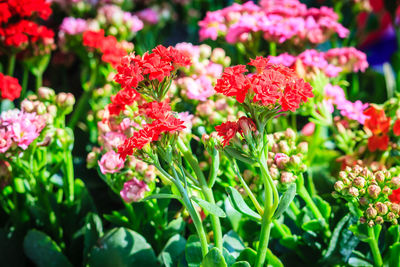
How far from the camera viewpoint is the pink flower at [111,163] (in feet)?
2.16

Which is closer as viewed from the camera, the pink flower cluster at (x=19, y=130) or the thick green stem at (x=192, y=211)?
the thick green stem at (x=192, y=211)

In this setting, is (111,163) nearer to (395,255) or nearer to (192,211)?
(192,211)

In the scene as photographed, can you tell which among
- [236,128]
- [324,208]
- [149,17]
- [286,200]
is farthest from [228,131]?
[149,17]

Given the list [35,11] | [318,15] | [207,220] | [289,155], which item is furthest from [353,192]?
[35,11]

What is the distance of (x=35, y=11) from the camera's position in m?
0.96

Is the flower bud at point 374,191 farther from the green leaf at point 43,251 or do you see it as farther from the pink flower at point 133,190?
the green leaf at point 43,251

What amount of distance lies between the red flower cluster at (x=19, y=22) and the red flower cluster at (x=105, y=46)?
0.10 meters

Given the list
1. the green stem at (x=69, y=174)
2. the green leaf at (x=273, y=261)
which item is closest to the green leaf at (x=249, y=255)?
the green leaf at (x=273, y=261)

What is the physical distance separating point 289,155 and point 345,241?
0.52ft

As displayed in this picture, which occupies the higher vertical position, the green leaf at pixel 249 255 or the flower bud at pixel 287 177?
the flower bud at pixel 287 177

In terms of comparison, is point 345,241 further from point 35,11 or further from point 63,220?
point 35,11

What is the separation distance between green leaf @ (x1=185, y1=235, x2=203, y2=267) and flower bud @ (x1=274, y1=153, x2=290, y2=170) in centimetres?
17

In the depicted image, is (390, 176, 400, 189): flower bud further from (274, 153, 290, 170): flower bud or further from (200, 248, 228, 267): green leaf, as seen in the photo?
(200, 248, 228, 267): green leaf

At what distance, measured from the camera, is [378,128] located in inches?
29.9
